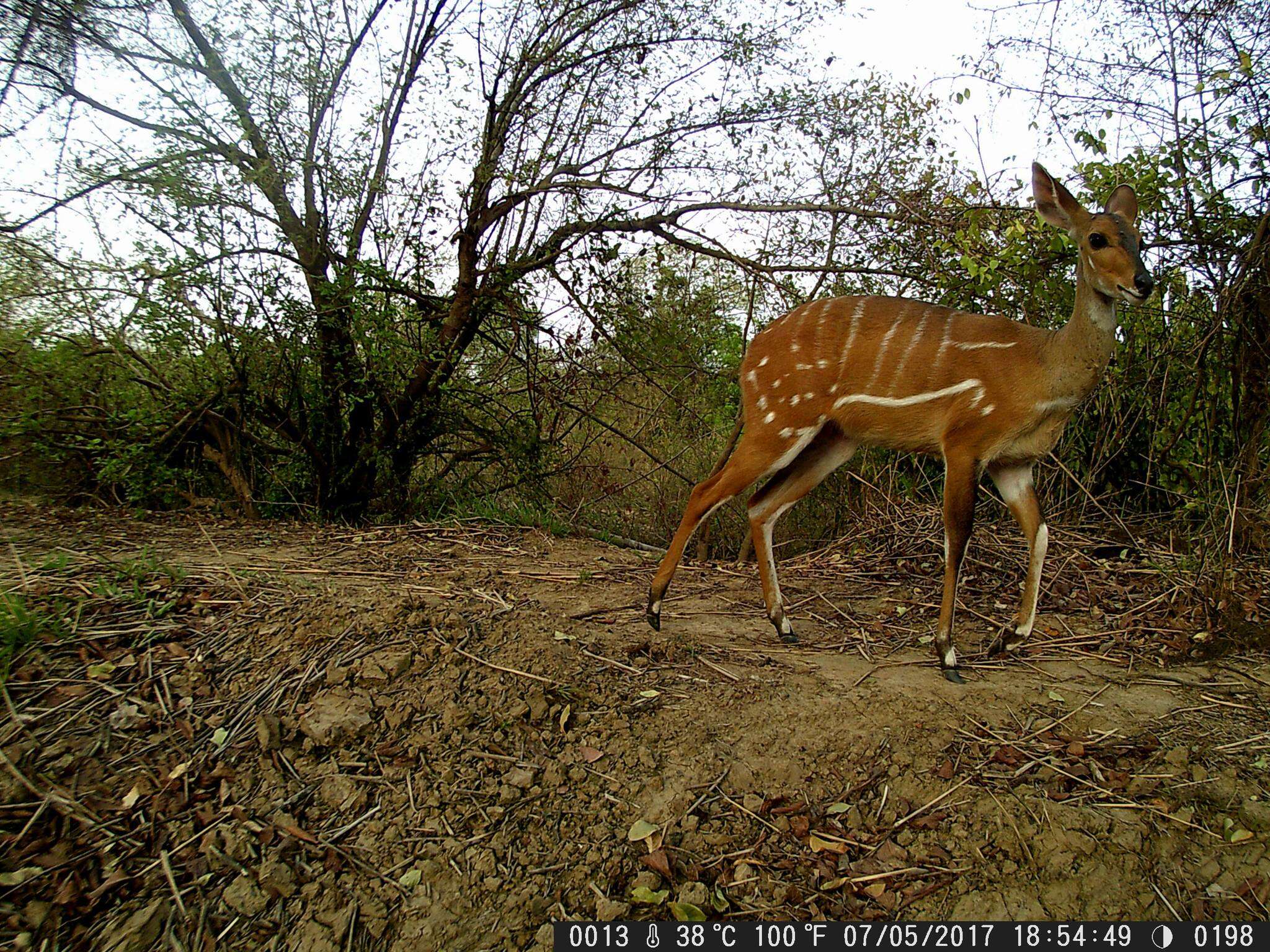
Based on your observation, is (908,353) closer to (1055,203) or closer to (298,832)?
(1055,203)

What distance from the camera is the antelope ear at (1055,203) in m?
3.89

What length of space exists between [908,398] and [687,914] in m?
2.83

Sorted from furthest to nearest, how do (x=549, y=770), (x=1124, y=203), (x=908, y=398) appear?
(x=908, y=398) → (x=1124, y=203) → (x=549, y=770)

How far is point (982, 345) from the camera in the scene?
415 centimetres

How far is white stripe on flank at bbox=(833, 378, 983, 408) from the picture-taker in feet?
13.4

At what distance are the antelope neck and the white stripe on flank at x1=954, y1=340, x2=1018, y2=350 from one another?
24cm

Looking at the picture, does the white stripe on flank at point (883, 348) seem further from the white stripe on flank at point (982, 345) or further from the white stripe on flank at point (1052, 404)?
the white stripe on flank at point (1052, 404)

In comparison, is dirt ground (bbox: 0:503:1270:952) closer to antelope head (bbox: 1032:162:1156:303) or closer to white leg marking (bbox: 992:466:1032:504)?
white leg marking (bbox: 992:466:1032:504)

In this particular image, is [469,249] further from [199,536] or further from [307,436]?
[199,536]

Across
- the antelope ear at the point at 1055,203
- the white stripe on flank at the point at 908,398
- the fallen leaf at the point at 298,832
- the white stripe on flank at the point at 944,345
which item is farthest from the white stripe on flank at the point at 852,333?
the fallen leaf at the point at 298,832

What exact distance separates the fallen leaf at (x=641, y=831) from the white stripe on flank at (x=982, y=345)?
9.52 feet

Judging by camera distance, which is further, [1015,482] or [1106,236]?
[1015,482]
